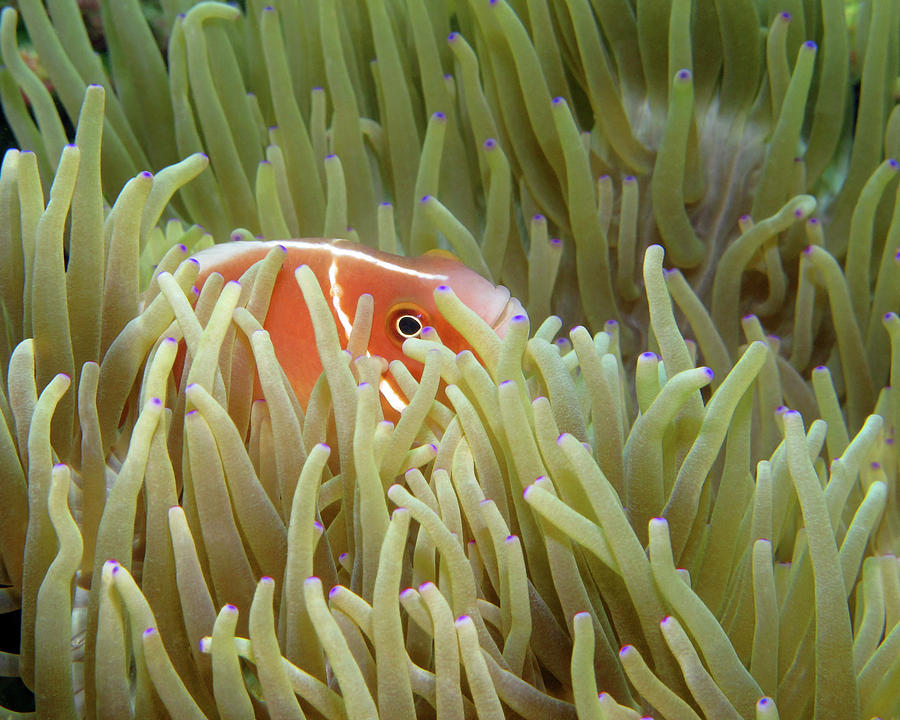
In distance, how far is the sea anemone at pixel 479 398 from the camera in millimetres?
776

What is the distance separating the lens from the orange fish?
1073mm


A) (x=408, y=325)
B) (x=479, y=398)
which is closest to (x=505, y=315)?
(x=408, y=325)

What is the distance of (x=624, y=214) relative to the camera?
150cm

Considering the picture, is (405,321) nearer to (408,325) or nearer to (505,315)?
(408,325)

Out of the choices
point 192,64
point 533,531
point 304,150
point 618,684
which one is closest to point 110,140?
point 192,64

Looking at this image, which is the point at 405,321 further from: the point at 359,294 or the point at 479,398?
the point at 479,398

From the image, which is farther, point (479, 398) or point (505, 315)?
point (505, 315)

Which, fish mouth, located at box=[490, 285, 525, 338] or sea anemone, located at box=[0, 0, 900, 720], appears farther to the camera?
fish mouth, located at box=[490, 285, 525, 338]

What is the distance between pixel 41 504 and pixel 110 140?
3.05 feet

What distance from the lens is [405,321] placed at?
1.09 metres

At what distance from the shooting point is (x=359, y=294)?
1109 millimetres

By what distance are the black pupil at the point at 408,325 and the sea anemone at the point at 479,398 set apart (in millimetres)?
99

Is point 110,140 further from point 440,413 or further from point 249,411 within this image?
point 440,413

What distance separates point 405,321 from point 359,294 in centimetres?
7
